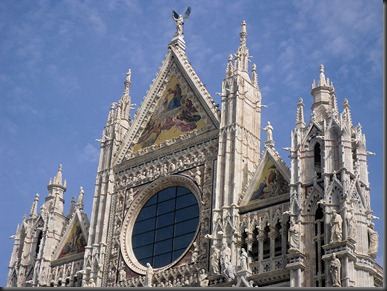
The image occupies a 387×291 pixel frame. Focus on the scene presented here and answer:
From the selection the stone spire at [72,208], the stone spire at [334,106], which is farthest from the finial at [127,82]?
the stone spire at [334,106]

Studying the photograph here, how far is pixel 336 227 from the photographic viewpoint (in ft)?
76.9

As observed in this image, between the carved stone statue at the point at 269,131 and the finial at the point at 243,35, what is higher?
the finial at the point at 243,35

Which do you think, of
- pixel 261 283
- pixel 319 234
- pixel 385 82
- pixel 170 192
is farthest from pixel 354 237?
pixel 385 82

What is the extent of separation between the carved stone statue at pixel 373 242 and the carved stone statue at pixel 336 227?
119 centimetres

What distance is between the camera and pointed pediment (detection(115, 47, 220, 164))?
2984 cm

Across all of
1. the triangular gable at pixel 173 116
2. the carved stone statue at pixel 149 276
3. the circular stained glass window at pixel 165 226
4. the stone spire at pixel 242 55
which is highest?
the stone spire at pixel 242 55

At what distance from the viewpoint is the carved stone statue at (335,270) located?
22.7 meters

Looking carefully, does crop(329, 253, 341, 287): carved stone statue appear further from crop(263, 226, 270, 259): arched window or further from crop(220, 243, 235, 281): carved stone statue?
crop(220, 243, 235, 281): carved stone statue

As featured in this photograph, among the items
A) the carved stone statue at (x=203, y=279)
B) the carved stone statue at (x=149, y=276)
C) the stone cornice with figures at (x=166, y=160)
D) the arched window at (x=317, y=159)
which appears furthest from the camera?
the stone cornice with figures at (x=166, y=160)

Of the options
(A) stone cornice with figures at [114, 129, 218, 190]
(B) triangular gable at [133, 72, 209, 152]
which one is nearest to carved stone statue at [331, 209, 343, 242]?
(A) stone cornice with figures at [114, 129, 218, 190]

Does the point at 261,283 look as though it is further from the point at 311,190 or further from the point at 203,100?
the point at 203,100

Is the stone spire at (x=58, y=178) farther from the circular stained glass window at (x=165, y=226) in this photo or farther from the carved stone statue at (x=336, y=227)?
the carved stone statue at (x=336, y=227)

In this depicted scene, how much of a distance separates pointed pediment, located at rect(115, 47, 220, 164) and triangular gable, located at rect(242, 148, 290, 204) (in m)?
2.76

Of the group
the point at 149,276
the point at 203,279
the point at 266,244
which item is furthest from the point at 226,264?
the point at 149,276
